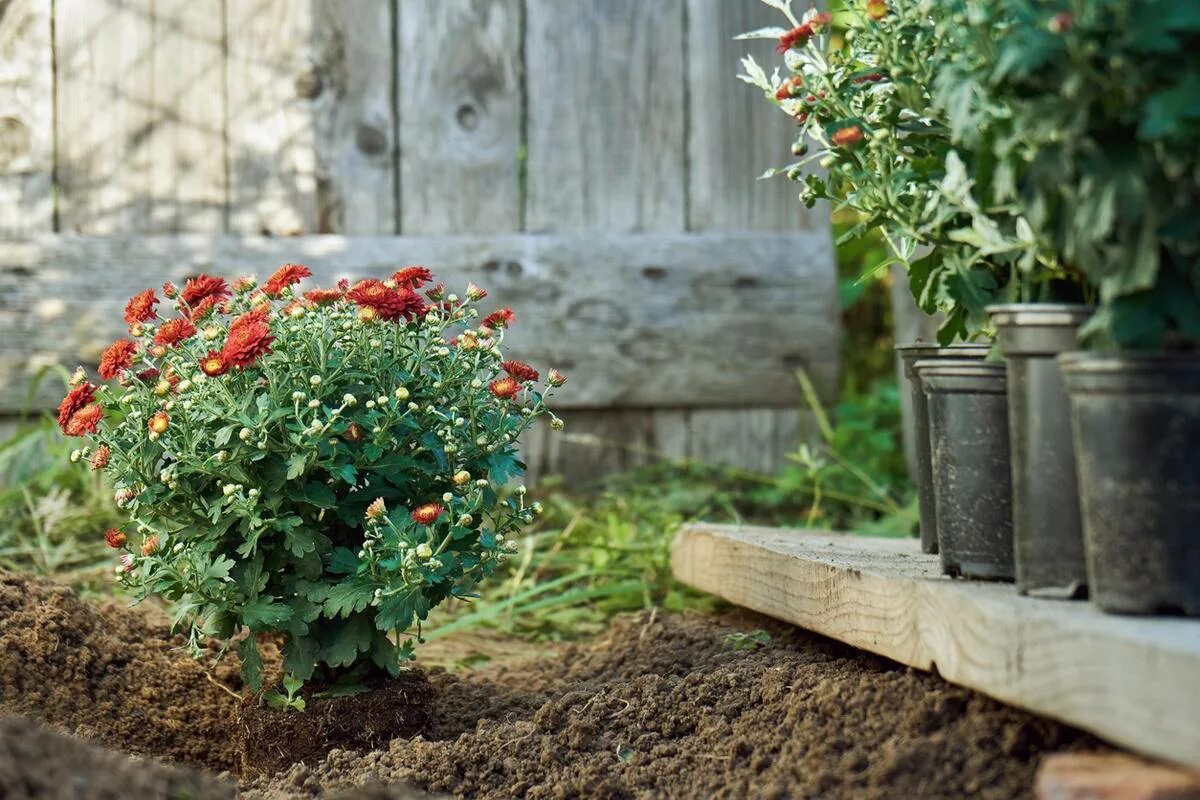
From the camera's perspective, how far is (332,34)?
377 cm

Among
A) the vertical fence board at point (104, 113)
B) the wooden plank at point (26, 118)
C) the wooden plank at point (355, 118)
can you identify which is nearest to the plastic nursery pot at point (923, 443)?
the wooden plank at point (355, 118)

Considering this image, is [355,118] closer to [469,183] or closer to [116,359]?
[469,183]

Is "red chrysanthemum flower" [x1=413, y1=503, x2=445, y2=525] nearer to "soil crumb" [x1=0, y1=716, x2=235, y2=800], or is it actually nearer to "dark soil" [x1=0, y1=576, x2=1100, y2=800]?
"dark soil" [x1=0, y1=576, x2=1100, y2=800]

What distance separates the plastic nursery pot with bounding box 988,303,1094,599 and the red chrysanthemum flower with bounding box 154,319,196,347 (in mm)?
1263

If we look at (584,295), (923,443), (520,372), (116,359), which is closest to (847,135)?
(923,443)

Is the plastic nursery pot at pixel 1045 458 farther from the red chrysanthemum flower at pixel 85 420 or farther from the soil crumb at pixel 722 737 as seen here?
the red chrysanthemum flower at pixel 85 420

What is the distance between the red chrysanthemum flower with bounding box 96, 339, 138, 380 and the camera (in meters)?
2.00

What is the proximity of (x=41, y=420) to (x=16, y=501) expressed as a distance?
0.27 m

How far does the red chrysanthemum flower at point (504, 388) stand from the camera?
2115mm

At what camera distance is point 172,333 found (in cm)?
203

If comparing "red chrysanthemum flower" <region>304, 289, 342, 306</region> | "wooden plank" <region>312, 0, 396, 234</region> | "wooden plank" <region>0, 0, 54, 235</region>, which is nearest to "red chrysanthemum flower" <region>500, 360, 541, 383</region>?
"red chrysanthemum flower" <region>304, 289, 342, 306</region>

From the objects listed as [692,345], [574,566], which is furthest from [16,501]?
[692,345]

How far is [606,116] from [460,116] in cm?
44

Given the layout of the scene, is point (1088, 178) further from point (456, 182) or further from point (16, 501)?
point (16, 501)
